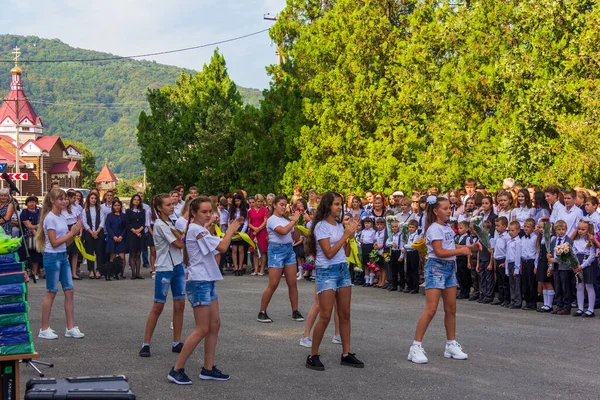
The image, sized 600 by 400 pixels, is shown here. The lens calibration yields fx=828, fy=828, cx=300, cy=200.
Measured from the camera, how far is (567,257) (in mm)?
13000

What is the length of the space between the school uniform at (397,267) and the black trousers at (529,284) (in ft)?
10.4

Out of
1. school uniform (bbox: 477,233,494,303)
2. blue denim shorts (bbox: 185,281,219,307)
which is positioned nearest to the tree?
school uniform (bbox: 477,233,494,303)

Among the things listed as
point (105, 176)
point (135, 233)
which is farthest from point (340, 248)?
point (105, 176)

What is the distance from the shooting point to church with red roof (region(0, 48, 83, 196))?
101500 millimetres

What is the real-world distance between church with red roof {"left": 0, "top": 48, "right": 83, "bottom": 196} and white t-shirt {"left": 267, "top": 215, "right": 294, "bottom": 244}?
291 feet

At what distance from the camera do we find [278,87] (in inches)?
1107

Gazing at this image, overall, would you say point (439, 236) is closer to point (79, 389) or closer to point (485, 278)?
point (79, 389)

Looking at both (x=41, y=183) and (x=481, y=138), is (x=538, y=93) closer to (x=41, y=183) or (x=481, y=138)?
(x=481, y=138)

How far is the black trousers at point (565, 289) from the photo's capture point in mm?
13133

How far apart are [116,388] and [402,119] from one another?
63.5 ft

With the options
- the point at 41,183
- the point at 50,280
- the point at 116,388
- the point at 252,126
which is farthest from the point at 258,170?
the point at 41,183

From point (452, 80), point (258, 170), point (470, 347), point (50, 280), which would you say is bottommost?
point (470, 347)

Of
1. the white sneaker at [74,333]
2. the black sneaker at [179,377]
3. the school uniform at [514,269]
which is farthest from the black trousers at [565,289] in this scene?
the white sneaker at [74,333]

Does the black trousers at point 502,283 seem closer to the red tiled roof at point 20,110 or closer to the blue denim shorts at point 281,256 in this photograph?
the blue denim shorts at point 281,256
